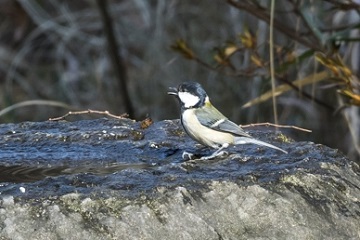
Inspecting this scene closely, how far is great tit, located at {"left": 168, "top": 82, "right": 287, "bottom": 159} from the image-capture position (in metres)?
3.17

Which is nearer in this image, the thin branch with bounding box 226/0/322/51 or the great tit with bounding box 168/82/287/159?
the great tit with bounding box 168/82/287/159

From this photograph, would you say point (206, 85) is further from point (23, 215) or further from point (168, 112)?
point (23, 215)

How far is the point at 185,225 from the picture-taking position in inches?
98.0

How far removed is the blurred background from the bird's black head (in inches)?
57.2

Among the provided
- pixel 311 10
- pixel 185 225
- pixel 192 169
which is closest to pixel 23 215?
pixel 185 225

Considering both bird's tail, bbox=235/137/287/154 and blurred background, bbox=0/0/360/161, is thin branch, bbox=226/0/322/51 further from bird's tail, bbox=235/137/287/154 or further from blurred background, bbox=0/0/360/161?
bird's tail, bbox=235/137/287/154

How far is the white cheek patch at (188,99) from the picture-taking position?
3271 millimetres

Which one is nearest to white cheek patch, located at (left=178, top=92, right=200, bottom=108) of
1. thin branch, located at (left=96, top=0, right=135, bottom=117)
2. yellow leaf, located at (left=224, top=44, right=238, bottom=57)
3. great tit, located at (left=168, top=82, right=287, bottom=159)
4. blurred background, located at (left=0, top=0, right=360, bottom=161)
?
great tit, located at (left=168, top=82, right=287, bottom=159)

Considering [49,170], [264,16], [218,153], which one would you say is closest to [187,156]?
[218,153]

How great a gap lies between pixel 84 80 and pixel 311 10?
3.23 meters

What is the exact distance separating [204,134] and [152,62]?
4079 mm

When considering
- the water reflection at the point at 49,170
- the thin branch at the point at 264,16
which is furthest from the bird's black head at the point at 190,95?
the thin branch at the point at 264,16

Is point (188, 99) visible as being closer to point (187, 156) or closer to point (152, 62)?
point (187, 156)

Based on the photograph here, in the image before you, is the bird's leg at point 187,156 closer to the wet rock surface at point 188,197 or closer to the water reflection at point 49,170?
the wet rock surface at point 188,197
